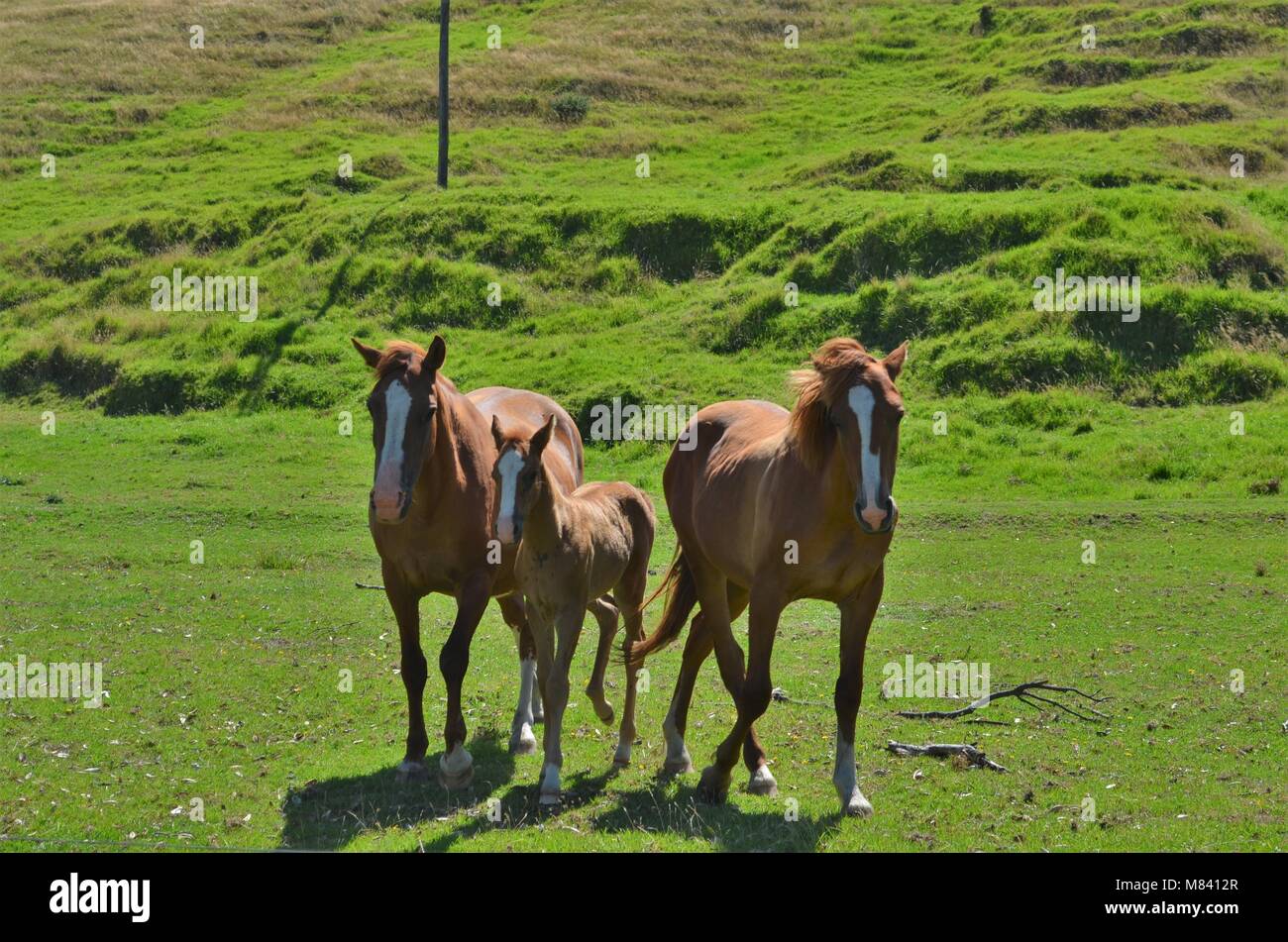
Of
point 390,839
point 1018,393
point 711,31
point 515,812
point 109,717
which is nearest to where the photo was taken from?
point 390,839

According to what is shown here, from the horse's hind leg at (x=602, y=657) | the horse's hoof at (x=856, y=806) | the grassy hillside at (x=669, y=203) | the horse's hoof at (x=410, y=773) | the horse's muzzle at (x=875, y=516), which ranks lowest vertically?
the horse's hoof at (x=410, y=773)

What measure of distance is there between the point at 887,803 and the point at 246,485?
60.8 feet

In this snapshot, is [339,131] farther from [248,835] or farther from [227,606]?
[248,835]

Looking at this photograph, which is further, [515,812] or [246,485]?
[246,485]

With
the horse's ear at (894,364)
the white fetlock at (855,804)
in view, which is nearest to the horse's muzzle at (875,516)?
the horse's ear at (894,364)

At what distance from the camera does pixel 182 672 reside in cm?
1315

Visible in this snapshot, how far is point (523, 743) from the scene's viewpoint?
10.9m

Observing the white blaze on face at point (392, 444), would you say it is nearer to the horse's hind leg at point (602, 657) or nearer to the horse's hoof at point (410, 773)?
the horse's hoof at point (410, 773)

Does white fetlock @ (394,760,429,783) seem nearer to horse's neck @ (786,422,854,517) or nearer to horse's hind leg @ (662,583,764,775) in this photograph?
horse's hind leg @ (662,583,764,775)

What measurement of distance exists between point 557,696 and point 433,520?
1676mm

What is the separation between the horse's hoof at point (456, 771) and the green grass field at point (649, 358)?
0.27 meters

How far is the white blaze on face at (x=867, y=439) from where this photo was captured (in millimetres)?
8203

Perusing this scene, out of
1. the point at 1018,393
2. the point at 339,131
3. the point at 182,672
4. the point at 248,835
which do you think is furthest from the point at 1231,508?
the point at 339,131

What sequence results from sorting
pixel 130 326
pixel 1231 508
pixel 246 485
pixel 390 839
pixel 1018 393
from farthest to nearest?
pixel 130 326, pixel 1018 393, pixel 246 485, pixel 1231 508, pixel 390 839
